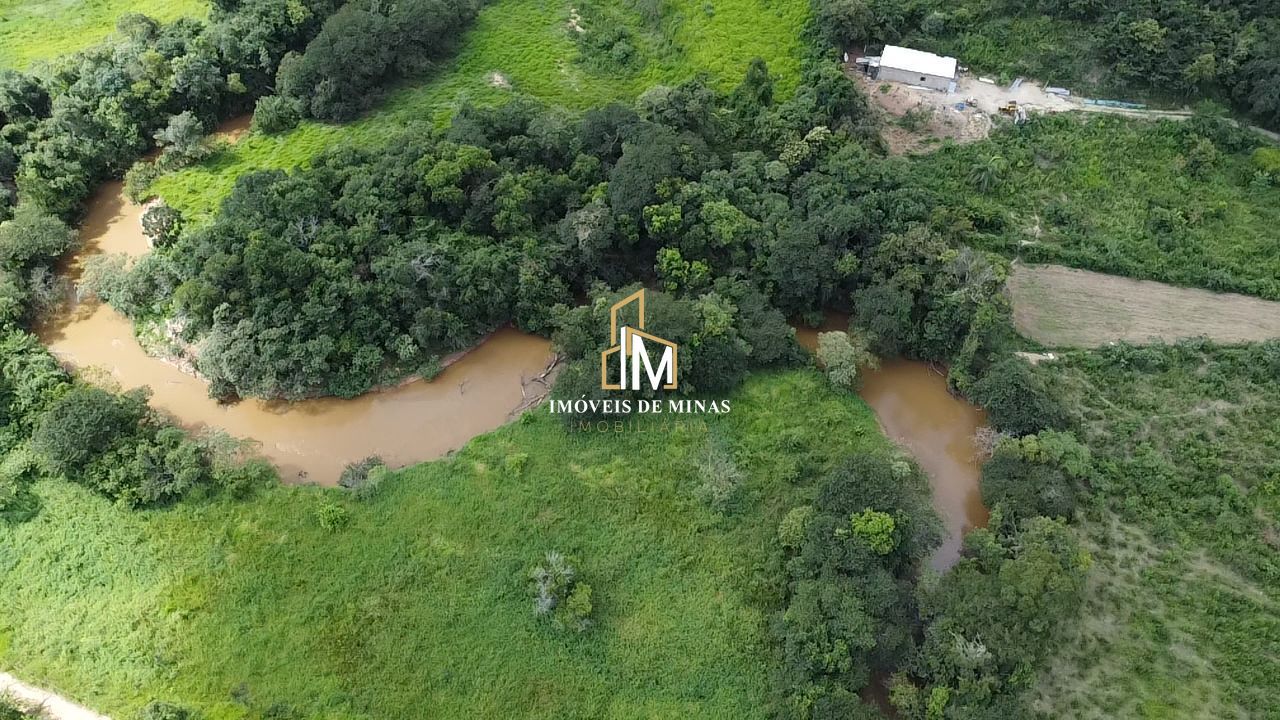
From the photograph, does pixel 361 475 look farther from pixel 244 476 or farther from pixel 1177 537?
pixel 1177 537

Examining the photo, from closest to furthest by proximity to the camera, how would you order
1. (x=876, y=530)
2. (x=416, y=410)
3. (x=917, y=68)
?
(x=876, y=530) < (x=416, y=410) < (x=917, y=68)

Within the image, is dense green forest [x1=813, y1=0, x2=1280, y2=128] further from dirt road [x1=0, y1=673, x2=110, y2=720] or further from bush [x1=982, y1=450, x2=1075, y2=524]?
dirt road [x1=0, y1=673, x2=110, y2=720]

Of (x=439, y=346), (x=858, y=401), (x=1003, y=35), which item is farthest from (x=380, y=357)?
(x=1003, y=35)

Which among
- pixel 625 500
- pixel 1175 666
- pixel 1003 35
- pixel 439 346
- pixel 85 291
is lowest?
pixel 1175 666

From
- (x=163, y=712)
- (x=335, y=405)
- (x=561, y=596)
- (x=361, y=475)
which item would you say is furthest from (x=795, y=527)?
(x=163, y=712)

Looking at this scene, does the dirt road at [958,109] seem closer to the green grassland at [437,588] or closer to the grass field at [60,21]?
the green grassland at [437,588]

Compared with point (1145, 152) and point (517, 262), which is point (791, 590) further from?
point (1145, 152)

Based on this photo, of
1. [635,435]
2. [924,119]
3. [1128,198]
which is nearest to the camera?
[635,435]
